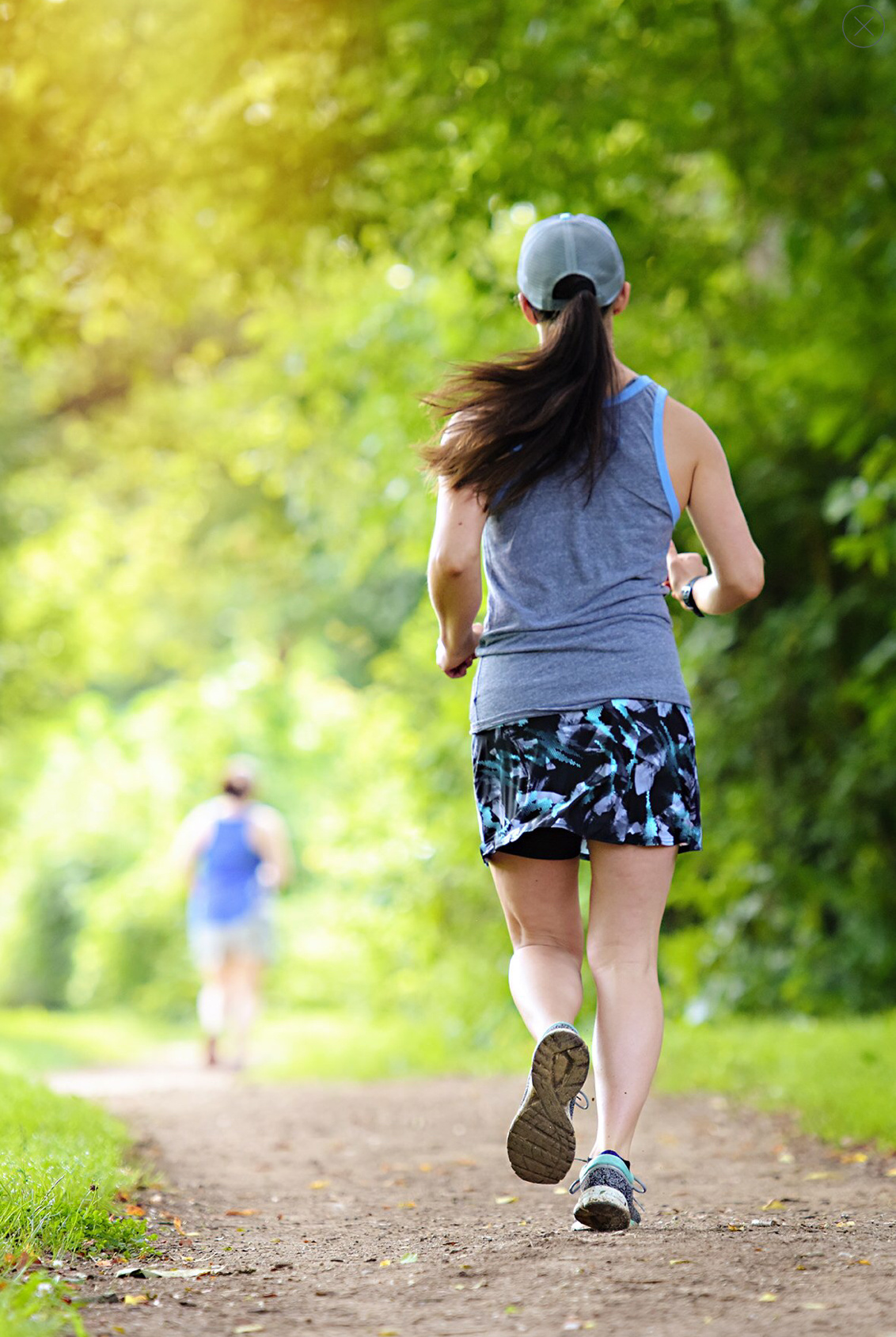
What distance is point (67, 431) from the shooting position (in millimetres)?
19047

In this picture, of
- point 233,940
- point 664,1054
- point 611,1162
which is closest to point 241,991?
point 233,940

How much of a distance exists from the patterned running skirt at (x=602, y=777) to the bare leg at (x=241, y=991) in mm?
7674

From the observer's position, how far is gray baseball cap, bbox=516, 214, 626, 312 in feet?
10.9

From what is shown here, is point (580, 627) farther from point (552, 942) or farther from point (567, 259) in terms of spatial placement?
point (567, 259)

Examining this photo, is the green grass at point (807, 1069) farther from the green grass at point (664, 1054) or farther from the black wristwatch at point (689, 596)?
the black wristwatch at point (689, 596)

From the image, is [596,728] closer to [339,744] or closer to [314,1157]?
[314,1157]

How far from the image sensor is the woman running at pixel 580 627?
10.4 ft

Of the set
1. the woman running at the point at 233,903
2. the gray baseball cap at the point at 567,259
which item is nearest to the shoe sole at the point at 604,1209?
the gray baseball cap at the point at 567,259

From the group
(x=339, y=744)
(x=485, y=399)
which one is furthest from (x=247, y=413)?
(x=485, y=399)

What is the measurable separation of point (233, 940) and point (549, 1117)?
311 inches

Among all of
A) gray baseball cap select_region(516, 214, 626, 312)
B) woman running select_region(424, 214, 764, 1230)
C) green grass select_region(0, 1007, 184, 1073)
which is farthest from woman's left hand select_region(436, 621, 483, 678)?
green grass select_region(0, 1007, 184, 1073)

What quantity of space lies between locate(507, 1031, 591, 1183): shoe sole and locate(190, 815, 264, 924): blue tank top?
7.87 m

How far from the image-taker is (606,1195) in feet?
9.80

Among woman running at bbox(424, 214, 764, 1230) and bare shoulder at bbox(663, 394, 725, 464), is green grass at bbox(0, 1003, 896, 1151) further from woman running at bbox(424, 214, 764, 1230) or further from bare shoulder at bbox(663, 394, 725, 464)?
bare shoulder at bbox(663, 394, 725, 464)
